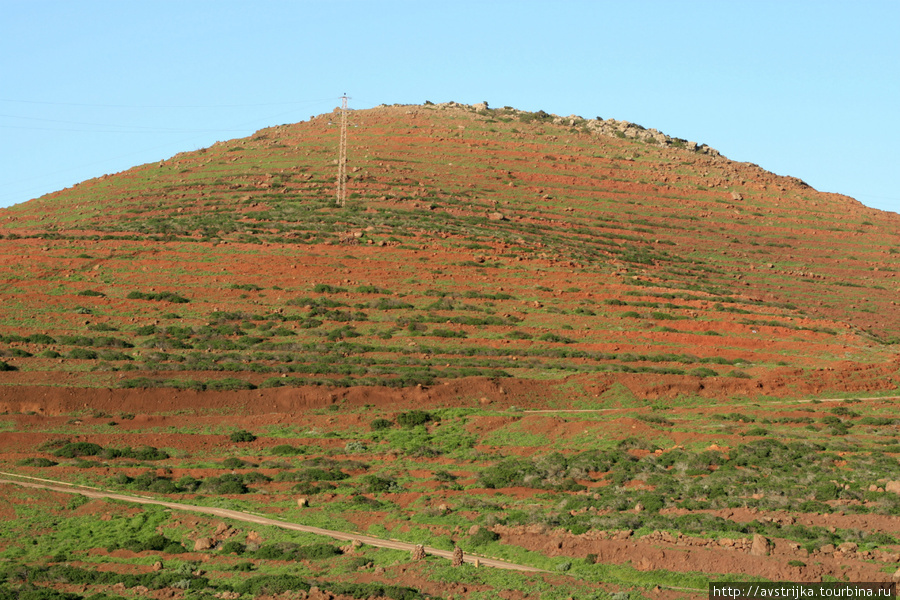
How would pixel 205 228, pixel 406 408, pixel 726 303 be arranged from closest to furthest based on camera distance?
1. pixel 406 408
2. pixel 726 303
3. pixel 205 228

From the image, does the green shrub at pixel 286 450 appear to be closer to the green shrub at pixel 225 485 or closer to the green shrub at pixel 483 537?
the green shrub at pixel 225 485

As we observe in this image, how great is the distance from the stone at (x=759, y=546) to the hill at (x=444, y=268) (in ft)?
78.5

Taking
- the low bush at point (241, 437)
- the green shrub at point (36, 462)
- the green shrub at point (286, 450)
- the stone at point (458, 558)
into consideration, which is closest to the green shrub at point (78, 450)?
the green shrub at point (36, 462)

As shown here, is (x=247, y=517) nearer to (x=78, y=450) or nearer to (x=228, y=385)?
(x=78, y=450)

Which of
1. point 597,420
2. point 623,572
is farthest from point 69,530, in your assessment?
point 597,420

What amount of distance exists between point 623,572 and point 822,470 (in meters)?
12.6

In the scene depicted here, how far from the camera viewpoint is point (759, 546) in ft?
77.7

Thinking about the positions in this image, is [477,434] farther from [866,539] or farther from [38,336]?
[38,336]

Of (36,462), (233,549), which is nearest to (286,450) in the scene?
(36,462)

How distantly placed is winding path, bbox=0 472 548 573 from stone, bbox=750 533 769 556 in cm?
547

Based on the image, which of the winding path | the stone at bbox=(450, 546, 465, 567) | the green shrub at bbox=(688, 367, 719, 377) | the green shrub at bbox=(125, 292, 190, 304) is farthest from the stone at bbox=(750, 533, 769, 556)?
the green shrub at bbox=(125, 292, 190, 304)

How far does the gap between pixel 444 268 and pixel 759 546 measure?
43.3 m

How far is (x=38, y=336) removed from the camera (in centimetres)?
5044

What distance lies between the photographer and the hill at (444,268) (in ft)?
168
